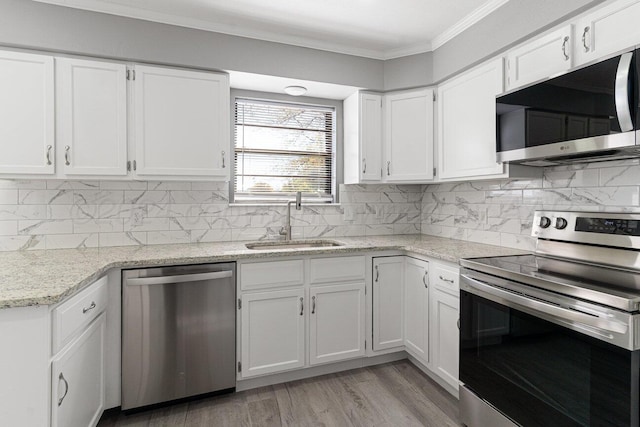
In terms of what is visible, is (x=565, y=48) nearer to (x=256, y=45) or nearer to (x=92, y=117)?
(x=256, y=45)

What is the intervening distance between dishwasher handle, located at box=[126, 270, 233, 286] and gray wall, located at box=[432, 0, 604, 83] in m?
2.16

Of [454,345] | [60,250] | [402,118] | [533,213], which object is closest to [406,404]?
[454,345]

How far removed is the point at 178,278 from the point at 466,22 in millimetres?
2542

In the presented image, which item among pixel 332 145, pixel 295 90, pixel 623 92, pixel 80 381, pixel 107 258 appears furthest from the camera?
pixel 332 145

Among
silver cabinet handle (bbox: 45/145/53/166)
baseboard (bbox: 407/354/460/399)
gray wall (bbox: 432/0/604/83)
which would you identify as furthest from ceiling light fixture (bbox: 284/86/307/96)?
baseboard (bbox: 407/354/460/399)

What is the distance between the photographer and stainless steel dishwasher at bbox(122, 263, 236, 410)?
1952 millimetres

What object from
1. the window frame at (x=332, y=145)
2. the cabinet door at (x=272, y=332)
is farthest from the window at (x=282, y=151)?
the cabinet door at (x=272, y=332)

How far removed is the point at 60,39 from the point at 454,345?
3.06 m

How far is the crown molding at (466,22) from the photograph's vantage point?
6.98 feet

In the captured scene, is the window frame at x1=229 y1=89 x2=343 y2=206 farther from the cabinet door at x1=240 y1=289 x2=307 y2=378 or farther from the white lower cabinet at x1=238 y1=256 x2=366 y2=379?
the cabinet door at x1=240 y1=289 x2=307 y2=378

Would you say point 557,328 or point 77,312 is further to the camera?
point 77,312

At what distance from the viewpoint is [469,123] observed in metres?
2.33

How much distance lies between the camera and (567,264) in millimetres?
1742

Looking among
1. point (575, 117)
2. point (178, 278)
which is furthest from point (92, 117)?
point (575, 117)
